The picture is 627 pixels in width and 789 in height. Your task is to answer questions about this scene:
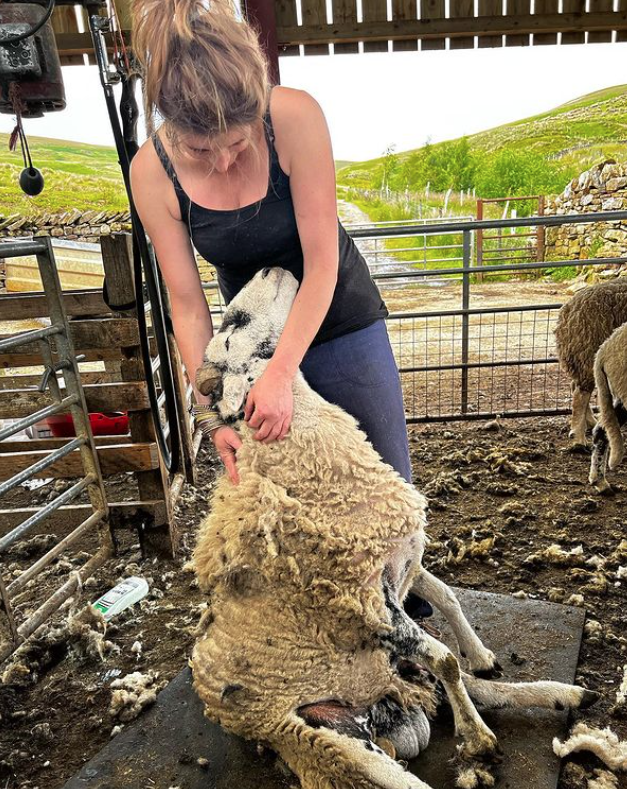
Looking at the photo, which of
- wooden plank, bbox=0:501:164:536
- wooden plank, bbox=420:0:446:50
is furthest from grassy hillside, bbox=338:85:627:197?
wooden plank, bbox=0:501:164:536

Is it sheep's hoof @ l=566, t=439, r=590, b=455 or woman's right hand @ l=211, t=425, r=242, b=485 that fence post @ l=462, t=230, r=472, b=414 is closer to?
sheep's hoof @ l=566, t=439, r=590, b=455

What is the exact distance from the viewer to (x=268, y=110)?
125 cm

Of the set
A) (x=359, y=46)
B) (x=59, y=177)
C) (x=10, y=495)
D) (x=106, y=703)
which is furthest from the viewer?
(x=59, y=177)

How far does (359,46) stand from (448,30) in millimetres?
695

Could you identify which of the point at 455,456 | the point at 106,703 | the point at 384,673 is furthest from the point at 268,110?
the point at 455,456

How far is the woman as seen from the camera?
1.11 metres

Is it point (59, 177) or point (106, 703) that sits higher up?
point (59, 177)

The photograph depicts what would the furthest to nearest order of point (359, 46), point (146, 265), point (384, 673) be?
point (359, 46) < point (146, 265) < point (384, 673)

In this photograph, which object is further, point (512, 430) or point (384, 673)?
point (512, 430)

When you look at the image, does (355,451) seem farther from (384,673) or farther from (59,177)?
(59,177)

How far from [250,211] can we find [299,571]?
2.93 feet

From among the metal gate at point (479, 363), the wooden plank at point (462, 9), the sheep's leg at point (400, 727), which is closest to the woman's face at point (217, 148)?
the sheep's leg at point (400, 727)

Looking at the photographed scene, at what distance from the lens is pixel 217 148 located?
121 cm

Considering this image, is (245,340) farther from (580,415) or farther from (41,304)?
(580,415)
